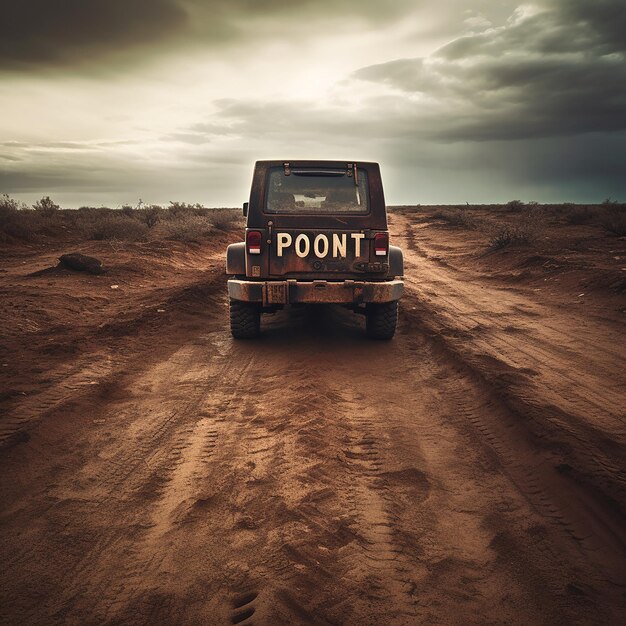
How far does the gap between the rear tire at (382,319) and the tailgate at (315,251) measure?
0.77 metres

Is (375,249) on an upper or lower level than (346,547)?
upper

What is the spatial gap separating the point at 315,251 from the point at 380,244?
0.83 meters

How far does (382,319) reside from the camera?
6.41m

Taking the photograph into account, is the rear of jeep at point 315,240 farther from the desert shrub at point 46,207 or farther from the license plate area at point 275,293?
the desert shrub at point 46,207

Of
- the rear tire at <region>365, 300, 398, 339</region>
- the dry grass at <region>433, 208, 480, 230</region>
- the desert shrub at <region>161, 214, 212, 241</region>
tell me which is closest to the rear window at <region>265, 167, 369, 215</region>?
the rear tire at <region>365, 300, 398, 339</region>

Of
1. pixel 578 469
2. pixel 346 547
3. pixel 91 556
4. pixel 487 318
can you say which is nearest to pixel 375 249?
pixel 487 318

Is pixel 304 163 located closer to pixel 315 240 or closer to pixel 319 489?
pixel 315 240

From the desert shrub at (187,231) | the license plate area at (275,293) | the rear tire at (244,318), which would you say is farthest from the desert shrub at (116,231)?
the license plate area at (275,293)

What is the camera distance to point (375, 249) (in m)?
6.04

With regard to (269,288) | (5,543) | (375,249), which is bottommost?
(5,543)

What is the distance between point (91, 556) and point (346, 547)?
130cm

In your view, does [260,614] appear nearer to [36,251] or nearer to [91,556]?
[91,556]

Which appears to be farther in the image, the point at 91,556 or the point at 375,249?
the point at 375,249

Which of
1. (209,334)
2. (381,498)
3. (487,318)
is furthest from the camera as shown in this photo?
(487,318)
